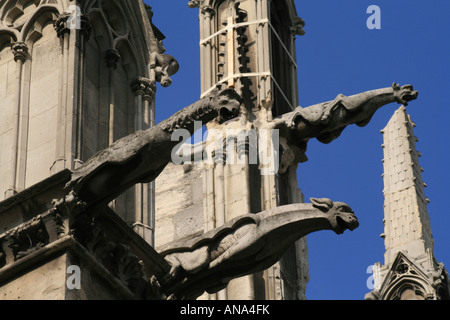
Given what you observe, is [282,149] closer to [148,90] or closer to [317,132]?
[148,90]

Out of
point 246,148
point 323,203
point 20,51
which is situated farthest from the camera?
point 246,148

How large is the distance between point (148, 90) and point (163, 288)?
333cm

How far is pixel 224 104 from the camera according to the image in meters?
15.6

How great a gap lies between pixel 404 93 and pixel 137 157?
256 centimetres

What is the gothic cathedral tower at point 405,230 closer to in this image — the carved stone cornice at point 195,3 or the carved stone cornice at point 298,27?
the carved stone cornice at point 298,27

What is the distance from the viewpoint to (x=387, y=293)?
120 ft

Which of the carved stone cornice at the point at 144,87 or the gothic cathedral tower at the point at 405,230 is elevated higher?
the gothic cathedral tower at the point at 405,230

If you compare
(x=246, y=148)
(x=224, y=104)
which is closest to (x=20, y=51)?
(x=224, y=104)

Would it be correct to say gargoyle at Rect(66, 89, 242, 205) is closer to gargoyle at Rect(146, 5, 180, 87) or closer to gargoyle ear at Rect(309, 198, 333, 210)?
gargoyle ear at Rect(309, 198, 333, 210)

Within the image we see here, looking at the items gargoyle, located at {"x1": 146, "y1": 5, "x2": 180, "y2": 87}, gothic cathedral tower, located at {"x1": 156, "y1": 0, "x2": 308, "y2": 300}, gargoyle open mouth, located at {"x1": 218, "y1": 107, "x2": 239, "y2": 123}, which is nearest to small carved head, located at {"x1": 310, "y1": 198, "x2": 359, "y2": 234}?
gargoyle open mouth, located at {"x1": 218, "y1": 107, "x2": 239, "y2": 123}

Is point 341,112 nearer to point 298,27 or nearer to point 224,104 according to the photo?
point 224,104

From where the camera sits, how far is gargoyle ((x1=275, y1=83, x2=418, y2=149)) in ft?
54.0

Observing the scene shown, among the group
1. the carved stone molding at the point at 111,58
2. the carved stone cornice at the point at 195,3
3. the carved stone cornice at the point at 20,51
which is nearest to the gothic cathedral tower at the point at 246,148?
the carved stone cornice at the point at 195,3

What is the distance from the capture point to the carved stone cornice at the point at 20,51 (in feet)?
61.4
